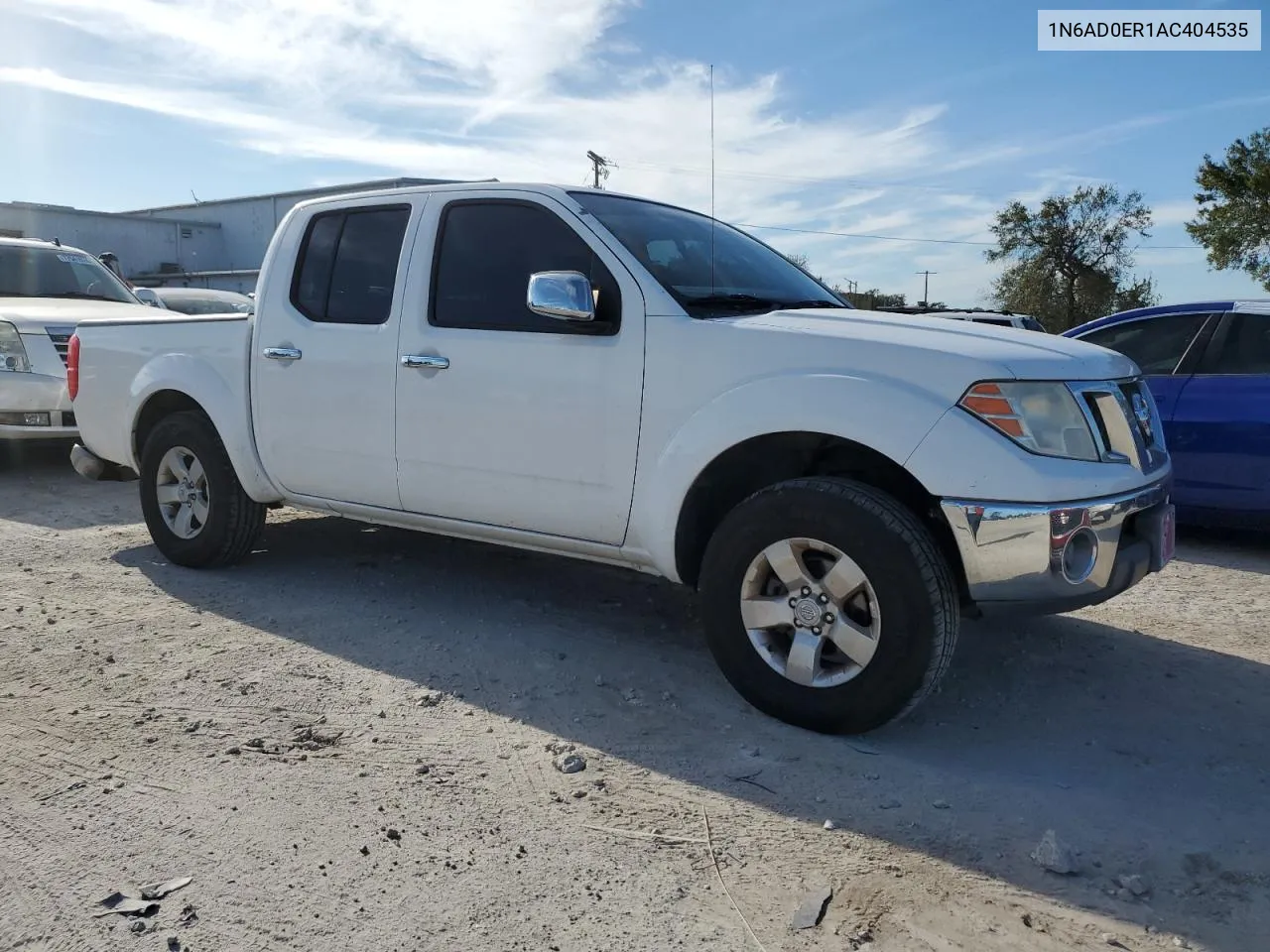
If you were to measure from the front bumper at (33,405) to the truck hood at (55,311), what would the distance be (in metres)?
0.41

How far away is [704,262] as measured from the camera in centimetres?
421

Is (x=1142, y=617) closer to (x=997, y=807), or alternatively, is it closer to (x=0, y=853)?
(x=997, y=807)

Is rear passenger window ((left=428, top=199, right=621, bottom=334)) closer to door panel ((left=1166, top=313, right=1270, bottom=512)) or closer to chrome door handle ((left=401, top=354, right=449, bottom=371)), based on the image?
chrome door handle ((left=401, top=354, right=449, bottom=371))

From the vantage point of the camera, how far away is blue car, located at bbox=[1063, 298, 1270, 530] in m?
6.04

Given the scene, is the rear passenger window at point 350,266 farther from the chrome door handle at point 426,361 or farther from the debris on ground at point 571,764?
the debris on ground at point 571,764

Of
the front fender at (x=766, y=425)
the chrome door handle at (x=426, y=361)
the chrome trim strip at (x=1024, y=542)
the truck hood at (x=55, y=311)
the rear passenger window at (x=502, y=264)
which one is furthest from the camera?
the truck hood at (x=55, y=311)

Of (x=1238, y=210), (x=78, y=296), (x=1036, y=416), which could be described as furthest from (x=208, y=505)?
(x=1238, y=210)

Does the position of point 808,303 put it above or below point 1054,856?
above

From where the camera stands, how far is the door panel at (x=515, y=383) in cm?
385

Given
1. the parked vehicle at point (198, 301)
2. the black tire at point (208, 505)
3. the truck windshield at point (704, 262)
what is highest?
the parked vehicle at point (198, 301)

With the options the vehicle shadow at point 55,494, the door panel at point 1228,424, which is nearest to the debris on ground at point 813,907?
the door panel at point 1228,424

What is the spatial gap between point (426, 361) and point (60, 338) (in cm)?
534

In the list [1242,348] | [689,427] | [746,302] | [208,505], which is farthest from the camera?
[1242,348]

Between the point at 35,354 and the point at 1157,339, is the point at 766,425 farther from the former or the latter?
the point at 35,354
